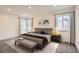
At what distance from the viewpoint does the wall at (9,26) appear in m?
1.74

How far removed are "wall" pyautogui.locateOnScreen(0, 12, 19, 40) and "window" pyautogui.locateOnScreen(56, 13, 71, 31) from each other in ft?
3.62

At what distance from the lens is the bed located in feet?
5.62

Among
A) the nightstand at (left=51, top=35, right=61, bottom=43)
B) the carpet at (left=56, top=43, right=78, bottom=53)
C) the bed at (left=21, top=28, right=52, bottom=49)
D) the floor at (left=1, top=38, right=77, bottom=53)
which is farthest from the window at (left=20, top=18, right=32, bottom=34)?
the carpet at (left=56, top=43, right=78, bottom=53)

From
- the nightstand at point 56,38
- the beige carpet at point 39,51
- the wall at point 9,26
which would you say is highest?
the wall at point 9,26

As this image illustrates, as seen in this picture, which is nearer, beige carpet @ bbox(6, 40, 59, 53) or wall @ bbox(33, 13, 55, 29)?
beige carpet @ bbox(6, 40, 59, 53)

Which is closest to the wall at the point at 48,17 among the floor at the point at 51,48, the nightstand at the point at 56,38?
the nightstand at the point at 56,38

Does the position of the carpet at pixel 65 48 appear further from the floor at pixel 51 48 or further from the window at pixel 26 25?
the window at pixel 26 25

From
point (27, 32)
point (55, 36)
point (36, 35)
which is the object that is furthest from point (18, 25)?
point (55, 36)

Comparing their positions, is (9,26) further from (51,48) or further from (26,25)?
(51,48)

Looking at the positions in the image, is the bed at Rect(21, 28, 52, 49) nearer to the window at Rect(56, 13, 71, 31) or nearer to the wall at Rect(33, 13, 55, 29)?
the wall at Rect(33, 13, 55, 29)

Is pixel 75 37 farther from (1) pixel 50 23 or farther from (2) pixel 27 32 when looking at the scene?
(2) pixel 27 32

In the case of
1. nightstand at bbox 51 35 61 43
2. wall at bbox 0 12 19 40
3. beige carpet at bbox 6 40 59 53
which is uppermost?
wall at bbox 0 12 19 40

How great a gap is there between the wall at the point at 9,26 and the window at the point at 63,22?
43.4 inches

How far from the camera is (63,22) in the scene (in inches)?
63.8
